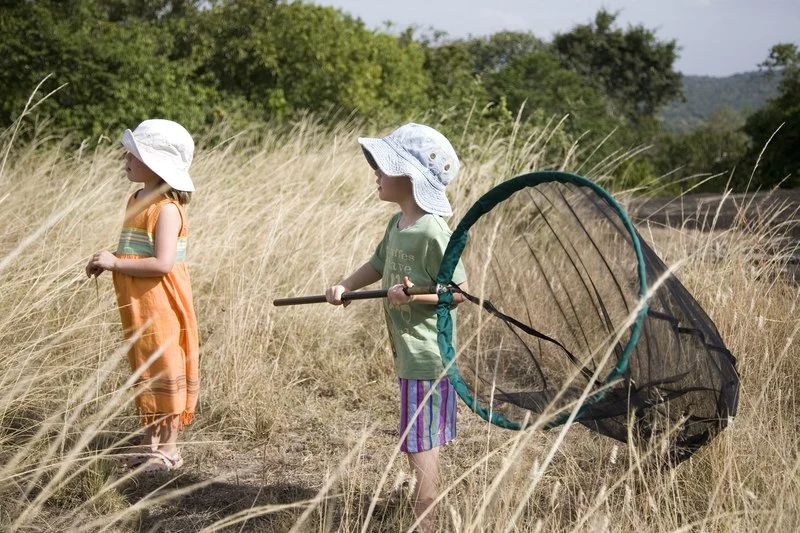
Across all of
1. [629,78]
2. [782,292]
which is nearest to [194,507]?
[782,292]

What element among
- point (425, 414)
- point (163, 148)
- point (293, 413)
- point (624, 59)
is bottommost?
point (293, 413)

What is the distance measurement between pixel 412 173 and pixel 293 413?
5.39 feet

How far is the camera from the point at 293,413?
3.74 m

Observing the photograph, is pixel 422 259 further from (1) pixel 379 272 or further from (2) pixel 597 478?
(2) pixel 597 478

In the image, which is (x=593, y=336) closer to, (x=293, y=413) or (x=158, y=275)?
(x=158, y=275)

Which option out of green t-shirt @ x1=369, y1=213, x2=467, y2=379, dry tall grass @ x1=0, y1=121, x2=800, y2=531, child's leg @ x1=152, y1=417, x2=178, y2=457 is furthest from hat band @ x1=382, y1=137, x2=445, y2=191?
child's leg @ x1=152, y1=417, x2=178, y2=457

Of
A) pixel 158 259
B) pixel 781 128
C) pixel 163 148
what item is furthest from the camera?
pixel 781 128

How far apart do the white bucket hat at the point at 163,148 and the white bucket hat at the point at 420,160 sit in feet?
2.79

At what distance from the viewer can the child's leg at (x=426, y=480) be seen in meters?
2.46

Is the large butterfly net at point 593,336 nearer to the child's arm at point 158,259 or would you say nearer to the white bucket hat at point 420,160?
the white bucket hat at point 420,160

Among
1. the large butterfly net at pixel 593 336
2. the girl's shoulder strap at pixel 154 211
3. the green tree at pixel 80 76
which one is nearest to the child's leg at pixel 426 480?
the large butterfly net at pixel 593 336

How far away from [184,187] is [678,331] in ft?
5.93

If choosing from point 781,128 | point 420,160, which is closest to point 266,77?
point 781,128

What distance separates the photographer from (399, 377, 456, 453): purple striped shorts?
244 cm
